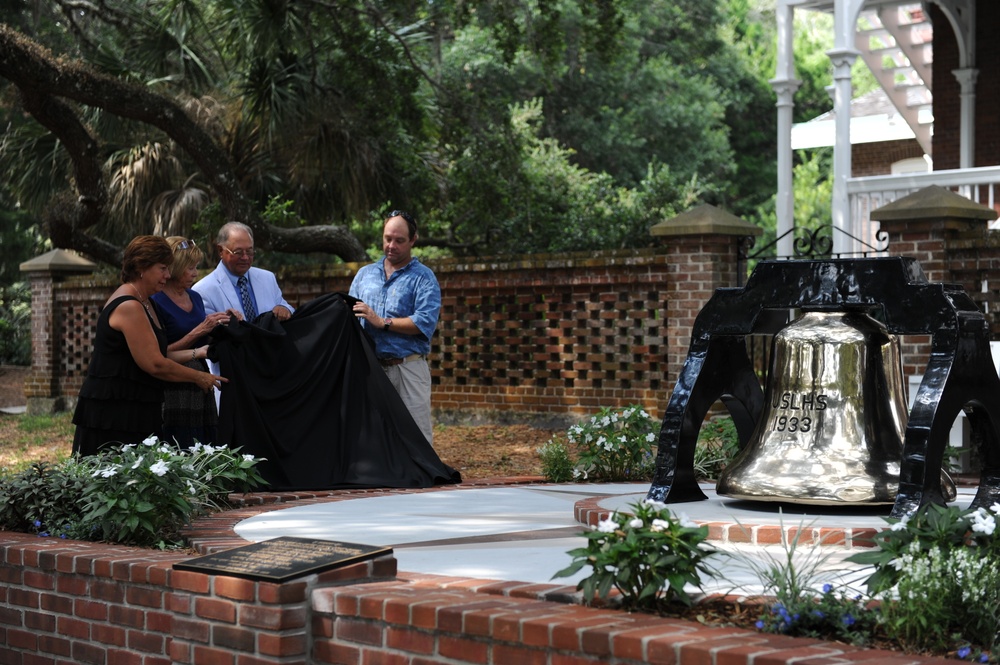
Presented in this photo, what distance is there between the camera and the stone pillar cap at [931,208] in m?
10.7

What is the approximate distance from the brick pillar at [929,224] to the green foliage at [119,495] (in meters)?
6.17

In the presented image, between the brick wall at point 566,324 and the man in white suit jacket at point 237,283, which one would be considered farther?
the brick wall at point 566,324

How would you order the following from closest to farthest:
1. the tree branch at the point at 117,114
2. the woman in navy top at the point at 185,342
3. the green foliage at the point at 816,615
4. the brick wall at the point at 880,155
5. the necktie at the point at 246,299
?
the green foliage at the point at 816,615
the woman in navy top at the point at 185,342
the necktie at the point at 246,299
the tree branch at the point at 117,114
the brick wall at the point at 880,155

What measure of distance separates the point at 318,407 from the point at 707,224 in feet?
16.0

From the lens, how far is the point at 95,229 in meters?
20.4

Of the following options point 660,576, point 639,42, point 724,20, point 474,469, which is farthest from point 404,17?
point 724,20

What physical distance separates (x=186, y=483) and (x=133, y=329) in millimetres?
1081

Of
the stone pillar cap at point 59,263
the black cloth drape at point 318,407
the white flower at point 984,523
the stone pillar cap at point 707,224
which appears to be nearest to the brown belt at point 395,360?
the black cloth drape at point 318,407

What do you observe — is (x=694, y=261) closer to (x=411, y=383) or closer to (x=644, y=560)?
(x=411, y=383)

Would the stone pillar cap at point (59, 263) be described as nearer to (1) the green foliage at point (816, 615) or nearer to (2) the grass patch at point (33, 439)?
(2) the grass patch at point (33, 439)

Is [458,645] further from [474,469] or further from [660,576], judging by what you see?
[474,469]

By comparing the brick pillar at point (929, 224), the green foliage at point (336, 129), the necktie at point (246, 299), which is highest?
the green foliage at point (336, 129)

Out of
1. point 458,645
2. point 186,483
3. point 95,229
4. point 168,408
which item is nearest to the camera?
point 458,645

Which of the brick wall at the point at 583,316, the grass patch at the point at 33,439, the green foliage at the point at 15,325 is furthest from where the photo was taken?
the green foliage at the point at 15,325
